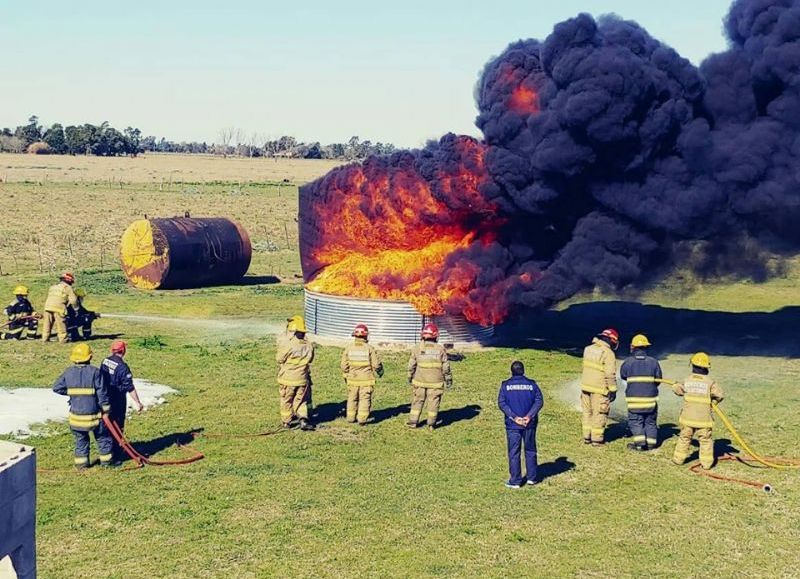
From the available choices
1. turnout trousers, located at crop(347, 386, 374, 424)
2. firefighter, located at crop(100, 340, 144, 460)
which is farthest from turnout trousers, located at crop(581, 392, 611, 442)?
firefighter, located at crop(100, 340, 144, 460)

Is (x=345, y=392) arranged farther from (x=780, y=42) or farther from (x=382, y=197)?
(x=780, y=42)

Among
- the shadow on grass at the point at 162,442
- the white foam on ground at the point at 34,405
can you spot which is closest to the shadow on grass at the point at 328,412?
the shadow on grass at the point at 162,442

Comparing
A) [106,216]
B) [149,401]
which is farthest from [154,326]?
[106,216]

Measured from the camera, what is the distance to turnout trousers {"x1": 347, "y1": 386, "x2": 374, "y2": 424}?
62.0ft

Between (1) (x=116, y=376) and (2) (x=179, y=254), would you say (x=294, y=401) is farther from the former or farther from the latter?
(2) (x=179, y=254)

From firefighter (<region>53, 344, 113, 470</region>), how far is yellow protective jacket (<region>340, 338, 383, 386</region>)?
4.71m

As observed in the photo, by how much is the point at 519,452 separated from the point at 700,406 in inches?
121

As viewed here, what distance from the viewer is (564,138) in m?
23.7

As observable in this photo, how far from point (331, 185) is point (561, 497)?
602 inches

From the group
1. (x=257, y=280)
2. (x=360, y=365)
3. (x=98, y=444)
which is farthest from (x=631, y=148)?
(x=257, y=280)

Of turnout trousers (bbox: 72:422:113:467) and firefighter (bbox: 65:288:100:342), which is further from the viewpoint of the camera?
firefighter (bbox: 65:288:100:342)

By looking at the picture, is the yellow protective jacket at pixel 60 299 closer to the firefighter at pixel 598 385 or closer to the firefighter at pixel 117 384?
the firefighter at pixel 117 384

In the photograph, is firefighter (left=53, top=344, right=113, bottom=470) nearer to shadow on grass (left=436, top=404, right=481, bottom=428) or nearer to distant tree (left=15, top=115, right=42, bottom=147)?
shadow on grass (left=436, top=404, right=481, bottom=428)

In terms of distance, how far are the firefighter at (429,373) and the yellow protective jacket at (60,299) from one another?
38.2 ft
